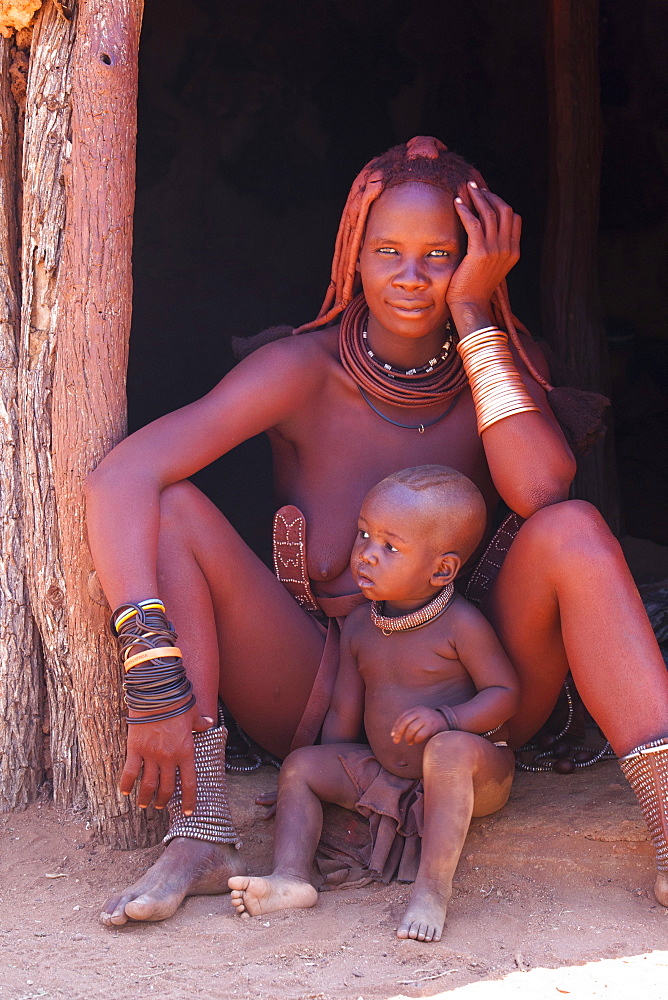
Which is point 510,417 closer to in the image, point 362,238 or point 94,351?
point 362,238

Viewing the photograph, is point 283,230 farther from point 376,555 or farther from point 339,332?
point 376,555

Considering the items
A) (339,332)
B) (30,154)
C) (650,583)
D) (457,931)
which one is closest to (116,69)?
(30,154)

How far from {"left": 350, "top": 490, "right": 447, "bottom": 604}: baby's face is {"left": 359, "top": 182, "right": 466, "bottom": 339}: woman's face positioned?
502mm

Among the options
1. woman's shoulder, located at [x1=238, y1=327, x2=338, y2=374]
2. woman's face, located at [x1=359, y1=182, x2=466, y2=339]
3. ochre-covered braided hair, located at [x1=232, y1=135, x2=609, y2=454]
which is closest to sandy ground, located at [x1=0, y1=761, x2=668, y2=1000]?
ochre-covered braided hair, located at [x1=232, y1=135, x2=609, y2=454]

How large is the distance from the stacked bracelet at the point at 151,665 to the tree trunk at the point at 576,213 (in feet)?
8.40

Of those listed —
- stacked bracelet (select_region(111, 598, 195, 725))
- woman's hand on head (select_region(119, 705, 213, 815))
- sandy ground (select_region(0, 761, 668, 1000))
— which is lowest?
sandy ground (select_region(0, 761, 668, 1000))

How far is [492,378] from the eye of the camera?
2.58 meters

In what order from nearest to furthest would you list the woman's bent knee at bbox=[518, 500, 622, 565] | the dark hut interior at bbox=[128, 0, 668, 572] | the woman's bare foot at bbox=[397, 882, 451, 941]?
the woman's bare foot at bbox=[397, 882, 451, 941]
the woman's bent knee at bbox=[518, 500, 622, 565]
the dark hut interior at bbox=[128, 0, 668, 572]

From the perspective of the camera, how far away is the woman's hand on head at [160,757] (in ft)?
7.18

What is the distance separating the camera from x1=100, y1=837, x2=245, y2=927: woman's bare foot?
6.98 ft

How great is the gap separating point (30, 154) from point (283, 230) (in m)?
3.45

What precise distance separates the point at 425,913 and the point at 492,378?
3.97 feet

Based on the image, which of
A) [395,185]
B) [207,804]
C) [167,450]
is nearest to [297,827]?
[207,804]

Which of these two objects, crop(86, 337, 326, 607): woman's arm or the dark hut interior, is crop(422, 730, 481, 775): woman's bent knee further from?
the dark hut interior
